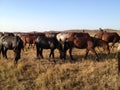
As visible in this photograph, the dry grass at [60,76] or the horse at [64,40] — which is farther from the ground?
the horse at [64,40]

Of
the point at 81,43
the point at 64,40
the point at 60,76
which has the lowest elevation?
the point at 60,76

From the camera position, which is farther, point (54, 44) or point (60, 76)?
point (54, 44)

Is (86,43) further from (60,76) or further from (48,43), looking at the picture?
(60,76)

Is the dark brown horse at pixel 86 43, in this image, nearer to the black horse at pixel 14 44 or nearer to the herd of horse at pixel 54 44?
the herd of horse at pixel 54 44

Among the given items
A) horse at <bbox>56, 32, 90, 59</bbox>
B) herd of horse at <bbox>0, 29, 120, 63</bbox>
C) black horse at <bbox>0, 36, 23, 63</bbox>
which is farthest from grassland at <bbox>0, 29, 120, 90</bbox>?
horse at <bbox>56, 32, 90, 59</bbox>

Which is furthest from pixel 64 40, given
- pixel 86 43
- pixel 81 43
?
pixel 86 43

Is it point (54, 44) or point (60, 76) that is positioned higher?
point (54, 44)

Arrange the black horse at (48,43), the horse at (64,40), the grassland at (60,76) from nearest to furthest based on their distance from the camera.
→ the grassland at (60,76) → the black horse at (48,43) → the horse at (64,40)

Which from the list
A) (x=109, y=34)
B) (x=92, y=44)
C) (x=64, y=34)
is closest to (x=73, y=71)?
(x=92, y=44)

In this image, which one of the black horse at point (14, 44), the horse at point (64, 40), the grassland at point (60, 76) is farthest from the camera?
the horse at point (64, 40)

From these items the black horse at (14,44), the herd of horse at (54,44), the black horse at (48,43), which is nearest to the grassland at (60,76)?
the black horse at (14,44)

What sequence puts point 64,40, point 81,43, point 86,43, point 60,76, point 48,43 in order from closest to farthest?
point 60,76, point 48,43, point 86,43, point 81,43, point 64,40

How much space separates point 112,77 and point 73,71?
2.04 m

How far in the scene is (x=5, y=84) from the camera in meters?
10.5
